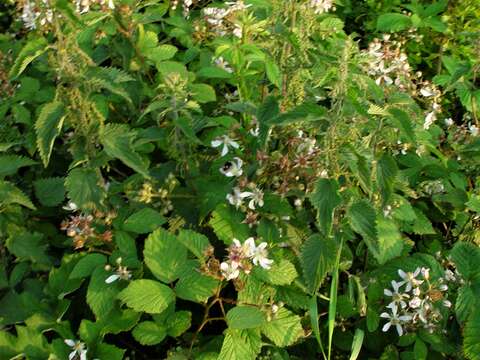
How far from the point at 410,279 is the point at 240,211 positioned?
0.61 meters

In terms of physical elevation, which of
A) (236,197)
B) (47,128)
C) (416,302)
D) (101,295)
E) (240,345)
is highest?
(47,128)

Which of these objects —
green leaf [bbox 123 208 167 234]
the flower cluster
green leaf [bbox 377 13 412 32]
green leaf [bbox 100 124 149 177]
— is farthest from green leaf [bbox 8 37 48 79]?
green leaf [bbox 377 13 412 32]

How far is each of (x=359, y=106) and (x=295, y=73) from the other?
286mm

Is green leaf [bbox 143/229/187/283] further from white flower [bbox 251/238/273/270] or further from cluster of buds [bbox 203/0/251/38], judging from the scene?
cluster of buds [bbox 203/0/251/38]

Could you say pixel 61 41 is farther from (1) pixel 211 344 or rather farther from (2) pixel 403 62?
(2) pixel 403 62

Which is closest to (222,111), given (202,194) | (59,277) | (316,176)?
(202,194)

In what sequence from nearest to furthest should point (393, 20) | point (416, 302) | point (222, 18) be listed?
point (416, 302)
point (222, 18)
point (393, 20)

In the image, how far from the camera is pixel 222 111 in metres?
2.53

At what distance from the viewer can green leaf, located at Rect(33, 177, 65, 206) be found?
219cm

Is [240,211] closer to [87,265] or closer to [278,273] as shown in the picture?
[278,273]

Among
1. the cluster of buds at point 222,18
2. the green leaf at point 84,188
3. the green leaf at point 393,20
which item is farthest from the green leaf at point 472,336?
the green leaf at point 393,20

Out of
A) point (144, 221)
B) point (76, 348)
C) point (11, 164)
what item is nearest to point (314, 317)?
point (144, 221)

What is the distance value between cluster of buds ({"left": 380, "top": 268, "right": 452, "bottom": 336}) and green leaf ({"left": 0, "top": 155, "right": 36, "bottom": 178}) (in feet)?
4.44

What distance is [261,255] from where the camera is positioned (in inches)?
71.1
